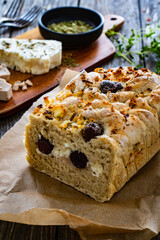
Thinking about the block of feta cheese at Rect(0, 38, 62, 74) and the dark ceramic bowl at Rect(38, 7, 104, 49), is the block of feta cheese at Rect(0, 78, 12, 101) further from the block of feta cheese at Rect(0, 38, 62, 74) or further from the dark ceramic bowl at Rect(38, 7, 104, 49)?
the dark ceramic bowl at Rect(38, 7, 104, 49)

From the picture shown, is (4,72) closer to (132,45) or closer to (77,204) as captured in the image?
(132,45)

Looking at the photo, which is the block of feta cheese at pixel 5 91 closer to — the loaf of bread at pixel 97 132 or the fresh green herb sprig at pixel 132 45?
the loaf of bread at pixel 97 132

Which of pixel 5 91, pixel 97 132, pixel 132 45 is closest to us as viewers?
pixel 97 132

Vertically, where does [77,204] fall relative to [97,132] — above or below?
below

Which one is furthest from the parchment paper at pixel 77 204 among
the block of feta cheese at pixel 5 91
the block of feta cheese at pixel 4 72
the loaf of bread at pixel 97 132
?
the block of feta cheese at pixel 4 72

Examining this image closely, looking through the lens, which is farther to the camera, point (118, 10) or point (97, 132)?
point (118, 10)

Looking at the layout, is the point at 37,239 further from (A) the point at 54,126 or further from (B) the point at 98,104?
(B) the point at 98,104

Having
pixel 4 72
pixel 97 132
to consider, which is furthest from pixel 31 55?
pixel 97 132
